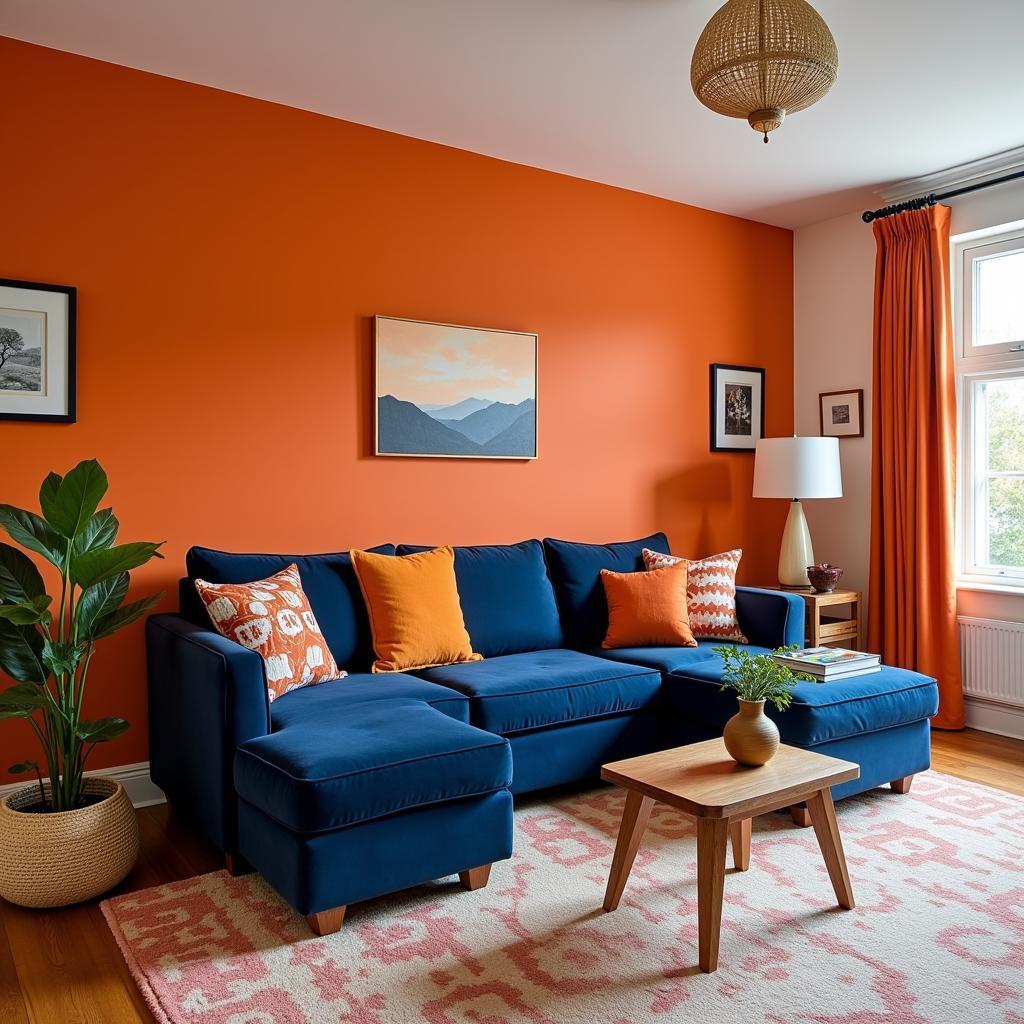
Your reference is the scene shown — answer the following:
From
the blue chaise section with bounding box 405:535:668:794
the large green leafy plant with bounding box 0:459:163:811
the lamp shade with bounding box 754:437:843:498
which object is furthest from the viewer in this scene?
the lamp shade with bounding box 754:437:843:498

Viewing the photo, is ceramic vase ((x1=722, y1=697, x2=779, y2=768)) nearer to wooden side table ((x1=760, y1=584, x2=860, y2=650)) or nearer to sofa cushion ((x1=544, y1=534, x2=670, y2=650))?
sofa cushion ((x1=544, y1=534, x2=670, y2=650))

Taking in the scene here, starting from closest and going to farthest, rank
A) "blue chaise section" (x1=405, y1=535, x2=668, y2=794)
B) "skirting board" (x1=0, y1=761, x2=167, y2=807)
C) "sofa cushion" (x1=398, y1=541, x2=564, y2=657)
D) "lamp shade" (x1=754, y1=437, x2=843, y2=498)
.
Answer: "blue chaise section" (x1=405, y1=535, x2=668, y2=794), "skirting board" (x1=0, y1=761, x2=167, y2=807), "sofa cushion" (x1=398, y1=541, x2=564, y2=657), "lamp shade" (x1=754, y1=437, x2=843, y2=498)

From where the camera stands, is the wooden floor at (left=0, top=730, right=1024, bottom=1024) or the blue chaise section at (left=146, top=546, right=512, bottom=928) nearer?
the wooden floor at (left=0, top=730, right=1024, bottom=1024)

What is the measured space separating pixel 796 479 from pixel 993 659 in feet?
4.10

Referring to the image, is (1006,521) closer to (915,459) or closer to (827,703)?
(915,459)

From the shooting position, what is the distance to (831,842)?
7.98 ft

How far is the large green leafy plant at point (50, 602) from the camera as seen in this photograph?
252 cm

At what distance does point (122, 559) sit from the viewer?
2553mm

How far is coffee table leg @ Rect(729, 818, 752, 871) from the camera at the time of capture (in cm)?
268

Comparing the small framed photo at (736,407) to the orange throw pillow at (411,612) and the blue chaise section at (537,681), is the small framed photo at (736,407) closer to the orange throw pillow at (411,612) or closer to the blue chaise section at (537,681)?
the blue chaise section at (537,681)

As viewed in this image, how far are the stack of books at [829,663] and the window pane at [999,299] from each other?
2.01m

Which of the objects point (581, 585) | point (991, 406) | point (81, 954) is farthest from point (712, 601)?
point (81, 954)

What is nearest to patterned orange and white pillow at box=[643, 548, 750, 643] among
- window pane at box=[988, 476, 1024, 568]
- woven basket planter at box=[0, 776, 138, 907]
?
window pane at box=[988, 476, 1024, 568]

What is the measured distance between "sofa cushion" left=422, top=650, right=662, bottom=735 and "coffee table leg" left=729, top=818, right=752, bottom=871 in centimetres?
77
